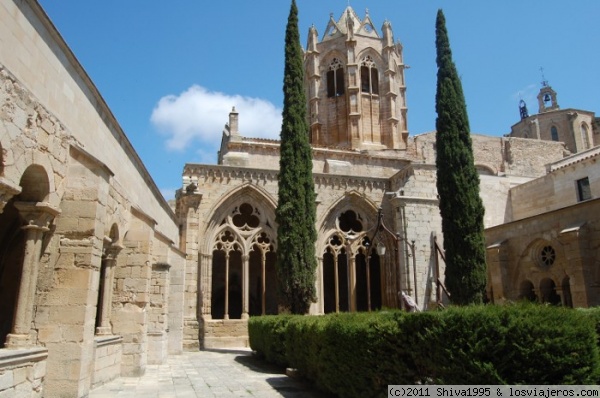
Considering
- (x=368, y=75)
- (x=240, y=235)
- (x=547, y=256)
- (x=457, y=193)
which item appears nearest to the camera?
(x=457, y=193)

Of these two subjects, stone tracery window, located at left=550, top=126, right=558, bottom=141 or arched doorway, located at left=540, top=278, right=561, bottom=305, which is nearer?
arched doorway, located at left=540, top=278, right=561, bottom=305

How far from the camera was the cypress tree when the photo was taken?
13.9m

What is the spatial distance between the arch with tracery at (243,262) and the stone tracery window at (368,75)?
12.0 metres

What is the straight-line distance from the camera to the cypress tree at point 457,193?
13852mm

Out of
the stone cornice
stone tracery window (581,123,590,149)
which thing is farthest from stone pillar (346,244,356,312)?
stone tracery window (581,123,590,149)

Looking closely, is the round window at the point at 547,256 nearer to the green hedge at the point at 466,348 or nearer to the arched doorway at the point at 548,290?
the arched doorway at the point at 548,290

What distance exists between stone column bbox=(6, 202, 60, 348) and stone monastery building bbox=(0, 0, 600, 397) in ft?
0.05

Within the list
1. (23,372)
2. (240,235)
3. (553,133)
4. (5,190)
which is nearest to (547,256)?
(240,235)

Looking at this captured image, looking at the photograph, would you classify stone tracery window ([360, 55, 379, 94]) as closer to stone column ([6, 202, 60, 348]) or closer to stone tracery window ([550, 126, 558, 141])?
stone tracery window ([550, 126, 558, 141])

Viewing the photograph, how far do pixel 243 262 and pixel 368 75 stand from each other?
15.6 m

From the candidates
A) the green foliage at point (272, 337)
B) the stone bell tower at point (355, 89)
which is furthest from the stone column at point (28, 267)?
the stone bell tower at point (355, 89)

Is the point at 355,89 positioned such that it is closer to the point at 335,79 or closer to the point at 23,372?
the point at 335,79

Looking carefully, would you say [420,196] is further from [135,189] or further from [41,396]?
[41,396]

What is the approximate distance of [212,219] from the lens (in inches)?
642
